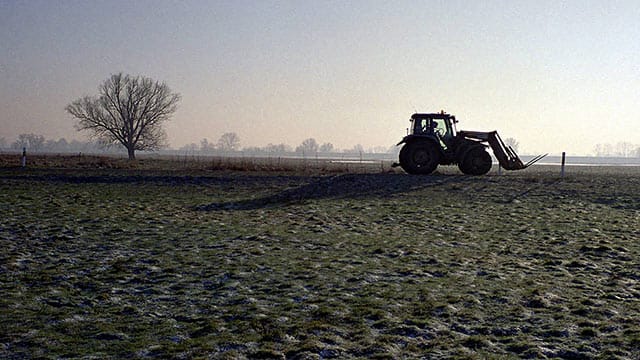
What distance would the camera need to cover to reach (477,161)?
25484mm

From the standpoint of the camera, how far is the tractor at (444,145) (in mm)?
25406

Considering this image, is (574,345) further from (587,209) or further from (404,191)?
(404,191)

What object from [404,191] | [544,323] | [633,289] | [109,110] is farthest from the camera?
[109,110]

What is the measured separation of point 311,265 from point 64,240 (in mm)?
4934

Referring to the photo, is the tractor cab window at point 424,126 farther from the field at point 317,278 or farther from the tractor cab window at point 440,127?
the field at point 317,278

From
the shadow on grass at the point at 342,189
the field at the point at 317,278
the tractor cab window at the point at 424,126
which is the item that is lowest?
the field at the point at 317,278

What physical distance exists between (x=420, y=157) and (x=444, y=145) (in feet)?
3.80

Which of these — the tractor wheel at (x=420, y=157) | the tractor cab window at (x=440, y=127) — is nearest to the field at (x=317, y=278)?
the tractor wheel at (x=420, y=157)

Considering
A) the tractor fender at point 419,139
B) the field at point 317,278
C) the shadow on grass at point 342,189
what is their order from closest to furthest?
the field at point 317,278, the shadow on grass at point 342,189, the tractor fender at point 419,139

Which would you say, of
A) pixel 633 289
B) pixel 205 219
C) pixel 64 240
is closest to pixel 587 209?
pixel 633 289

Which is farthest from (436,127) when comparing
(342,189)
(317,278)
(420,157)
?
(317,278)

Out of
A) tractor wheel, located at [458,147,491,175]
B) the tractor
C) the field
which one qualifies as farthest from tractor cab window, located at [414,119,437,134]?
the field

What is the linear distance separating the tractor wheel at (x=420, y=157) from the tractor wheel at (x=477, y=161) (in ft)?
3.92

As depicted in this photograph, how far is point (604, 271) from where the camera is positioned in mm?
9109
